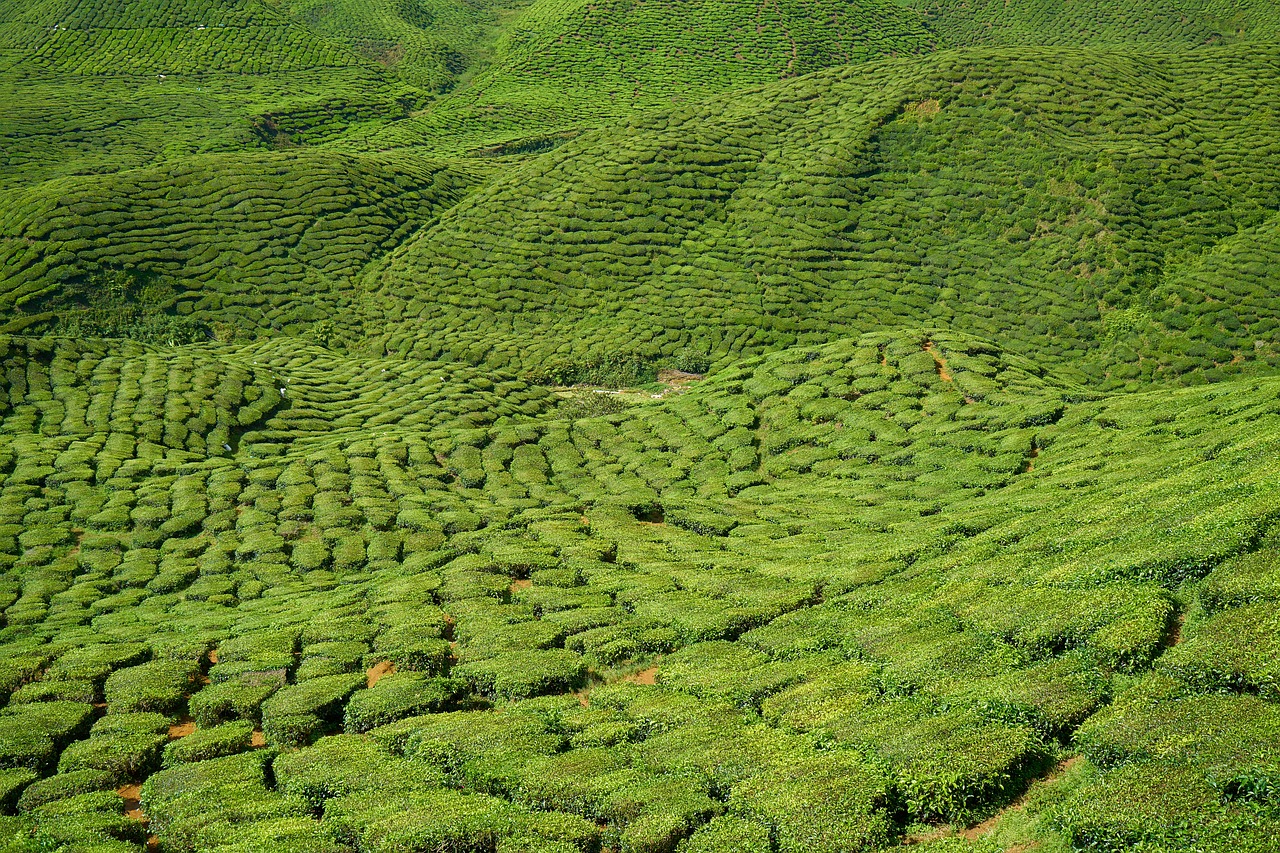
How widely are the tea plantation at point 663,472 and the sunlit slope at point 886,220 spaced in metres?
0.38

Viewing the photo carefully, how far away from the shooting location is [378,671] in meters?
24.8

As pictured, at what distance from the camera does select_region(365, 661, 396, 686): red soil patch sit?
24.3 meters

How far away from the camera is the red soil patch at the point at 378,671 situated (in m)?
24.3

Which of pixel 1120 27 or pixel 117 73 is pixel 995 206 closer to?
pixel 1120 27

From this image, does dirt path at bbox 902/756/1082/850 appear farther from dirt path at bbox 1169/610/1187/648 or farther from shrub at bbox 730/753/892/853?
dirt path at bbox 1169/610/1187/648

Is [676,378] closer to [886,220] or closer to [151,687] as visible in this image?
[886,220]

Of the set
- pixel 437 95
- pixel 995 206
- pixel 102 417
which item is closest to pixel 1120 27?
pixel 995 206

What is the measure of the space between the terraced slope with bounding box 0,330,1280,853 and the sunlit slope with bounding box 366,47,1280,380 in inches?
539

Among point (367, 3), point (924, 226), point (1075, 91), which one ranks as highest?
point (367, 3)

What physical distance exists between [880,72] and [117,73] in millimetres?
Answer: 101284

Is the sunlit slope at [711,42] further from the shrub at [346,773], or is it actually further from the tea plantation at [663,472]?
the shrub at [346,773]

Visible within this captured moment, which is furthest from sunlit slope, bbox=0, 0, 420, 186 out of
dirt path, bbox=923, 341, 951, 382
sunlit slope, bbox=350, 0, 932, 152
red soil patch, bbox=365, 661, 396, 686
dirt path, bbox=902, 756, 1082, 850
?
dirt path, bbox=902, 756, 1082, 850

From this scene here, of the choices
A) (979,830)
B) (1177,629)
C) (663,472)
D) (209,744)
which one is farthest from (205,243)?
(1177,629)

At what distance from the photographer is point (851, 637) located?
70.4ft
